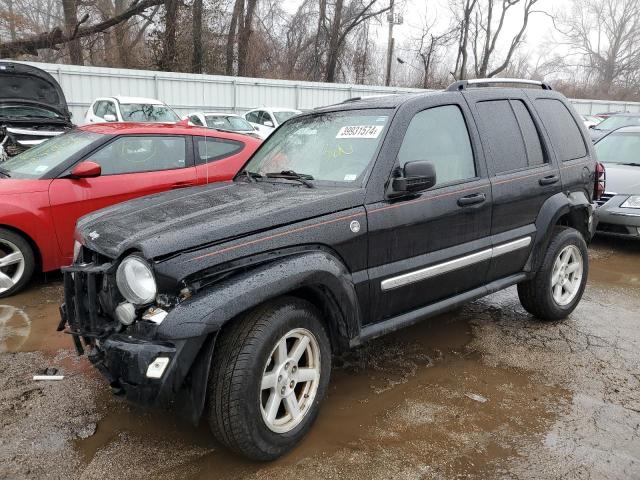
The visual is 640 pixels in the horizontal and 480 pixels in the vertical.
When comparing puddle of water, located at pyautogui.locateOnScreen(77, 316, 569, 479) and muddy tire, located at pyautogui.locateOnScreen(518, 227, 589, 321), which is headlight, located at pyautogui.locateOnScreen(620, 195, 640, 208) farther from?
puddle of water, located at pyautogui.locateOnScreen(77, 316, 569, 479)

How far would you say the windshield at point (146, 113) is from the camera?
43.4 ft

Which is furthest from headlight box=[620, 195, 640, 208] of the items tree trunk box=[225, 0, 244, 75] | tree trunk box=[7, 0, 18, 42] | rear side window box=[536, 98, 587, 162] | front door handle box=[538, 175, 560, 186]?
tree trunk box=[7, 0, 18, 42]

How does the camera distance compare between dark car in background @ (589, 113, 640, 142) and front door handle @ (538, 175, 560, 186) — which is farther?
dark car in background @ (589, 113, 640, 142)

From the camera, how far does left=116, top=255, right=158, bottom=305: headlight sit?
8.01 ft

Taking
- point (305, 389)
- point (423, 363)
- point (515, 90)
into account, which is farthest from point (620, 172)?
point (305, 389)

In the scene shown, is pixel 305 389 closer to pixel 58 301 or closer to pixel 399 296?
pixel 399 296

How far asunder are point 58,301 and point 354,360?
288 centimetres

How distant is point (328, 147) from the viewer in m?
3.54

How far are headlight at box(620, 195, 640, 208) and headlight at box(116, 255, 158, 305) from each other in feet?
22.1

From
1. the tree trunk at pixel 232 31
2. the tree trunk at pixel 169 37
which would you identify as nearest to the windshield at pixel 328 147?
the tree trunk at pixel 169 37

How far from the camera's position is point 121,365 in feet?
7.85

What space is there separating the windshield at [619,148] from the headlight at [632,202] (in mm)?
1197

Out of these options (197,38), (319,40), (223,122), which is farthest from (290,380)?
(319,40)

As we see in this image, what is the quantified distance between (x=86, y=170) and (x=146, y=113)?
926cm
